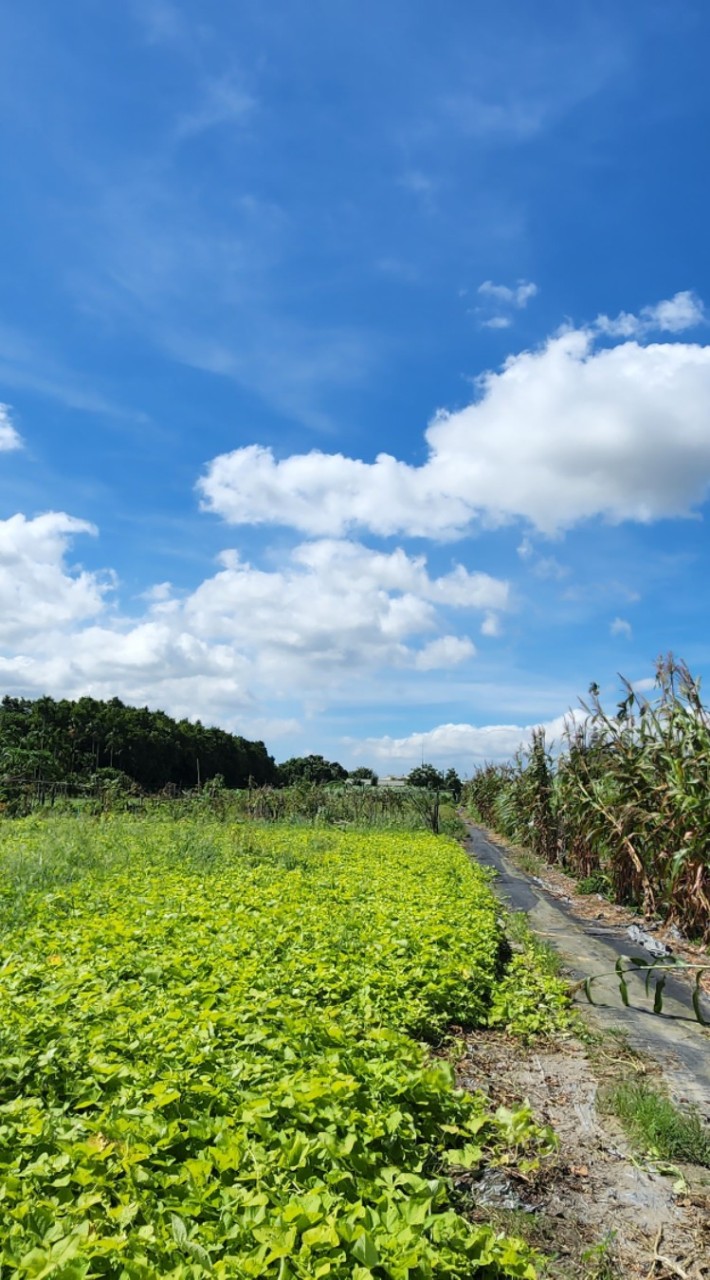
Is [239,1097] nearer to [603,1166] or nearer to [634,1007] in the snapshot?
[603,1166]

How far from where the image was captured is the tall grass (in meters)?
9.73

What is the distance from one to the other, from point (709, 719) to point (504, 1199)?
314 inches

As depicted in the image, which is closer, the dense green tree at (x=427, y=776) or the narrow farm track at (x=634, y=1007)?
the narrow farm track at (x=634, y=1007)

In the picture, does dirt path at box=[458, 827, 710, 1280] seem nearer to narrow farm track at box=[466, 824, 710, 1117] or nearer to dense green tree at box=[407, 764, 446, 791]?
narrow farm track at box=[466, 824, 710, 1117]

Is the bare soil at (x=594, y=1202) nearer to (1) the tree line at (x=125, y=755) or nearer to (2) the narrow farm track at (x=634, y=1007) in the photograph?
(2) the narrow farm track at (x=634, y=1007)

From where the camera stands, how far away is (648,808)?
12.1m

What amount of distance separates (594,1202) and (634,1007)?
344 cm

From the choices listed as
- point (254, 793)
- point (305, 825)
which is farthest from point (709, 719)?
point (254, 793)

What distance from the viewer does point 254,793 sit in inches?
1062

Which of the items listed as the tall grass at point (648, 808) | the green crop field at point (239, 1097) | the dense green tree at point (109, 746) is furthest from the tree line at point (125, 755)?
the green crop field at point (239, 1097)

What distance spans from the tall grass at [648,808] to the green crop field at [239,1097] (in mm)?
3278

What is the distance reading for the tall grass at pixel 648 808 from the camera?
973 cm

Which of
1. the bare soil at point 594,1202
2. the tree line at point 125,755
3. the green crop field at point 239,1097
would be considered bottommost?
the bare soil at point 594,1202

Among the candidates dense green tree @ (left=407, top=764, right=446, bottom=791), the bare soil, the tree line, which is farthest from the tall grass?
dense green tree @ (left=407, top=764, right=446, bottom=791)
